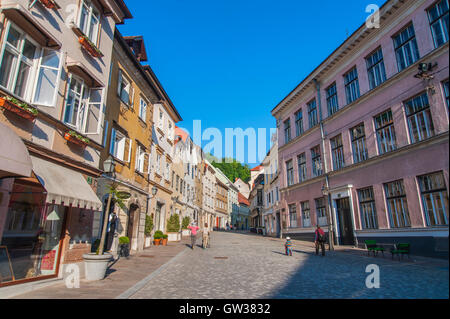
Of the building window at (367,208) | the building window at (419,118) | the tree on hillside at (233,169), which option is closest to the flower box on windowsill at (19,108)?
the building window at (419,118)

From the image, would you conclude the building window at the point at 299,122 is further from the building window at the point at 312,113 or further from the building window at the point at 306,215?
the building window at the point at 306,215

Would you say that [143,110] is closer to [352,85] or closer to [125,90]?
[125,90]

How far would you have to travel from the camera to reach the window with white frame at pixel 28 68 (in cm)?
737

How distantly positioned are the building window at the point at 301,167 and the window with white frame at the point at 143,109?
47.4 ft

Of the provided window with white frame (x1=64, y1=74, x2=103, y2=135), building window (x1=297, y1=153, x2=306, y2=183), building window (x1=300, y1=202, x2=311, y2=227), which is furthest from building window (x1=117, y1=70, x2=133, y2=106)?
building window (x1=300, y1=202, x2=311, y2=227)

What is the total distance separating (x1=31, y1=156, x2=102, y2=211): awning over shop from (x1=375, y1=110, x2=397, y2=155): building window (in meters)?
15.1

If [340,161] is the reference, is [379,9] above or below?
above

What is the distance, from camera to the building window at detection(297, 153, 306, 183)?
2502cm

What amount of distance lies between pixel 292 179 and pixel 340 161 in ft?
23.7

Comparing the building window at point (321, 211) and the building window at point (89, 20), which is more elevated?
the building window at point (89, 20)

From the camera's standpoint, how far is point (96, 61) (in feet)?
37.0

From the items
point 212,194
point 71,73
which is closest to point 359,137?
point 71,73

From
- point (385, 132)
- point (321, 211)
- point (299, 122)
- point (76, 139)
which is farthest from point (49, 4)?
point (299, 122)
